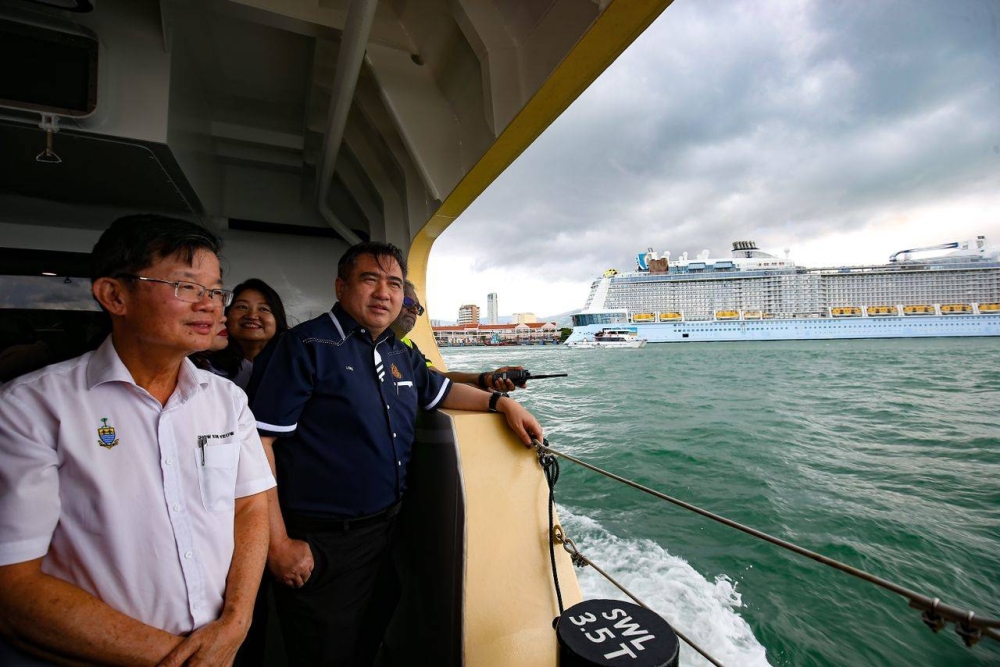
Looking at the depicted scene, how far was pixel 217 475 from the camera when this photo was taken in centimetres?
85

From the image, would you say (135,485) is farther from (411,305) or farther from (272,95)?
(272,95)

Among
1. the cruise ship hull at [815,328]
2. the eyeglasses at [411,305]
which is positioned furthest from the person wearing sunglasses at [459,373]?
the cruise ship hull at [815,328]

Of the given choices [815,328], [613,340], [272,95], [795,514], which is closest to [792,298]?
[815,328]

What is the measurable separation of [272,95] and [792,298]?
151 feet

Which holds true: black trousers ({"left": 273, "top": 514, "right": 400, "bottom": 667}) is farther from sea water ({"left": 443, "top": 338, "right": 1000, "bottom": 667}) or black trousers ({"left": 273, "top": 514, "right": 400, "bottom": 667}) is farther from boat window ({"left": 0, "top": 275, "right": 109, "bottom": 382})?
boat window ({"left": 0, "top": 275, "right": 109, "bottom": 382})

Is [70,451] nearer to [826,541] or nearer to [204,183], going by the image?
[204,183]

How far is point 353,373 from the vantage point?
1.29 metres

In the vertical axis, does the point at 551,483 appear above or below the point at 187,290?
below

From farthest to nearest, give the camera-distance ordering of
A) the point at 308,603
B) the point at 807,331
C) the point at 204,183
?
the point at 807,331, the point at 204,183, the point at 308,603

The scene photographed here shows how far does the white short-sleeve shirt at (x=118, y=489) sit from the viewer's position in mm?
640

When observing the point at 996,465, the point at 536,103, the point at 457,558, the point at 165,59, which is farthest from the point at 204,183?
the point at 996,465

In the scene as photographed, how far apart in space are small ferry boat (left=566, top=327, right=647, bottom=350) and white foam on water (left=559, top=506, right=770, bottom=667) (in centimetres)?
3316

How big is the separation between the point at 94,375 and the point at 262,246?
4.09 metres

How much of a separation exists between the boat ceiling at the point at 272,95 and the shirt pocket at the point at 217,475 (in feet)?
4.90
